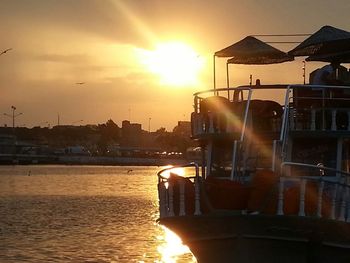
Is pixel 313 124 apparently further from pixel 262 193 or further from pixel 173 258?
pixel 173 258

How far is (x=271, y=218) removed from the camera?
17172mm

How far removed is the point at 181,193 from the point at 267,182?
2.39 meters

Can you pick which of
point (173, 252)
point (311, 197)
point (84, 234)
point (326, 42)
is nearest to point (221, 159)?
point (311, 197)

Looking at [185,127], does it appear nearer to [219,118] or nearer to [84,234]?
[84,234]

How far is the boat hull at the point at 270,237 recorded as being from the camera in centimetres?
1739

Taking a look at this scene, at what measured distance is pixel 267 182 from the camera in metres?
17.2

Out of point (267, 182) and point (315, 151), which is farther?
point (315, 151)

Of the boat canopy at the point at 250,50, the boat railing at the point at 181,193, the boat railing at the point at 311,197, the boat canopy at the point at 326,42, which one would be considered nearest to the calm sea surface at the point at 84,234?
the boat canopy at the point at 250,50

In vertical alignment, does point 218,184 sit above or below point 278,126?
below

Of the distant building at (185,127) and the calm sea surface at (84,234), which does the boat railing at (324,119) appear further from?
the calm sea surface at (84,234)

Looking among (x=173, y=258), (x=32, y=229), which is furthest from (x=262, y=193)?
(x=32, y=229)

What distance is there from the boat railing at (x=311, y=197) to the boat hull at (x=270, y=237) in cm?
22

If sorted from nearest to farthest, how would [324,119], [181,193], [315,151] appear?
[181,193] < [324,119] < [315,151]

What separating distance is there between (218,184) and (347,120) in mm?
4462
